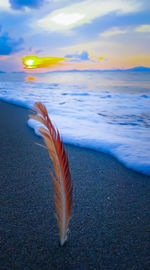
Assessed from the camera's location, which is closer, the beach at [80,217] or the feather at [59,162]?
the feather at [59,162]

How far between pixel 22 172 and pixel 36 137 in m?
1.30

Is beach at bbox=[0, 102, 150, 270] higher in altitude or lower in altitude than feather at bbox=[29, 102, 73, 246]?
lower

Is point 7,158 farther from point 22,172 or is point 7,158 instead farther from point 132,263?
point 132,263

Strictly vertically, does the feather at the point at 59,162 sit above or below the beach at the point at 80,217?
above

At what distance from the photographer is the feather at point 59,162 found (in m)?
1.01

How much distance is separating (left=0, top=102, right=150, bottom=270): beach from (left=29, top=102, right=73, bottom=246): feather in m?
0.18

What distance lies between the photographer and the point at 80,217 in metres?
1.53

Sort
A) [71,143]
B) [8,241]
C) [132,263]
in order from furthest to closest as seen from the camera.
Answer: [71,143], [8,241], [132,263]

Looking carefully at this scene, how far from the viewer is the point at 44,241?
4.19 feet

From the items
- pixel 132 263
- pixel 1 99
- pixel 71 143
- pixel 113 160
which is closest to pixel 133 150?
pixel 113 160

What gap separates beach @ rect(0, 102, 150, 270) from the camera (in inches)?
46.1

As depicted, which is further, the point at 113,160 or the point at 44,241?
the point at 113,160

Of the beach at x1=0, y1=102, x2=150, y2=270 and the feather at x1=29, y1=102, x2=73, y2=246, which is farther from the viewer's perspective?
the beach at x1=0, y1=102, x2=150, y2=270

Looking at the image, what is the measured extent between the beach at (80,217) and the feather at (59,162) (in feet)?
0.59
